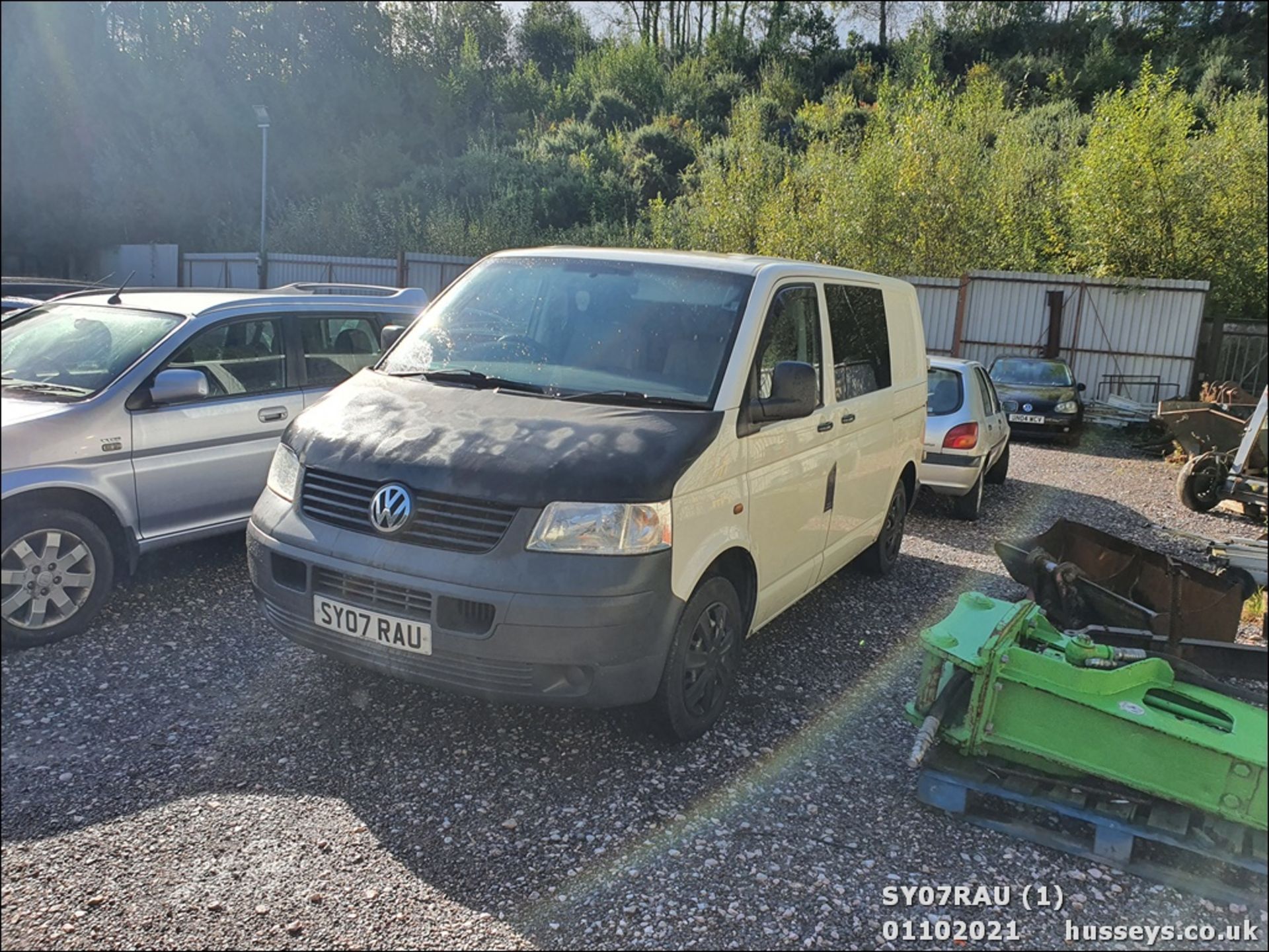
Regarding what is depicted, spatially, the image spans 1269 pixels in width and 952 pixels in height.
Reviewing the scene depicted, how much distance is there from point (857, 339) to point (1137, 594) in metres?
2.08

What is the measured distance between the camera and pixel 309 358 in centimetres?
581

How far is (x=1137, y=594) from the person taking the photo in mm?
4922

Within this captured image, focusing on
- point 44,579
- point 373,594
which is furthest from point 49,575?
point 373,594

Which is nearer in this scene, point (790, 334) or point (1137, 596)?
point (790, 334)

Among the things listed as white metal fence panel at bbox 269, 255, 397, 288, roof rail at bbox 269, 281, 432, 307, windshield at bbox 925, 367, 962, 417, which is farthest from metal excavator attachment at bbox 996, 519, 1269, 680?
white metal fence panel at bbox 269, 255, 397, 288

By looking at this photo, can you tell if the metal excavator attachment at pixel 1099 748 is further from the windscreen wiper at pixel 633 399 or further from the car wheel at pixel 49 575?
the car wheel at pixel 49 575

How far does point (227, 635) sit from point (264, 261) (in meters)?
20.6

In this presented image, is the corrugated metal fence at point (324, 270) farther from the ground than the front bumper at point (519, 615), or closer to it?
farther from the ground

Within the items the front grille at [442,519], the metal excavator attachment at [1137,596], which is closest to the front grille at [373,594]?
the front grille at [442,519]

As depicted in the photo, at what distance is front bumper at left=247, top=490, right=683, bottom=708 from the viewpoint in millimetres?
3129

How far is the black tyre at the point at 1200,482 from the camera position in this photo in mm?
9430

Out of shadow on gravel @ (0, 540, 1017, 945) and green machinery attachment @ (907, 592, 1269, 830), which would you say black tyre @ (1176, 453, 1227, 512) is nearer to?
shadow on gravel @ (0, 540, 1017, 945)

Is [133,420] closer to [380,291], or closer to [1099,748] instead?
[380,291]

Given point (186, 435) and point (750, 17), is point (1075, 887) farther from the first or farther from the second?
point (750, 17)
